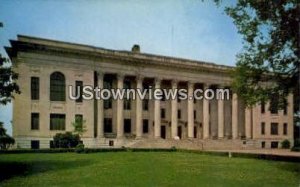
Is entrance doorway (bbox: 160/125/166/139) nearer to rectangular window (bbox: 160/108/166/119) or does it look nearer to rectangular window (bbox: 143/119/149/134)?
rectangular window (bbox: 160/108/166/119)

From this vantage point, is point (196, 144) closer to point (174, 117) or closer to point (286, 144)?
point (174, 117)

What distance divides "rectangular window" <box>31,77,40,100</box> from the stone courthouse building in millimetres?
31

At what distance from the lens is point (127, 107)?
1417 inches

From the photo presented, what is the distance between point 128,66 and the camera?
34.2 meters

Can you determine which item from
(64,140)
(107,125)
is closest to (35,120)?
(64,140)

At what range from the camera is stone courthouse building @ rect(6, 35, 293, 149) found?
27.4m

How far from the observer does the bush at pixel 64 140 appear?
2662 cm

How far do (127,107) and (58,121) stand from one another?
25.2 ft

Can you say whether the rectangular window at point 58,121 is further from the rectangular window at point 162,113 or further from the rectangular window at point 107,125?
the rectangular window at point 162,113

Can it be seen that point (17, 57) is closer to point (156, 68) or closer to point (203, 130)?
point (156, 68)

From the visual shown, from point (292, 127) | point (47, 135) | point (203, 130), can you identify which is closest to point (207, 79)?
point (203, 130)

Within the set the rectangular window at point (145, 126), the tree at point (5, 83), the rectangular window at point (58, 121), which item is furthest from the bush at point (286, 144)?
the tree at point (5, 83)

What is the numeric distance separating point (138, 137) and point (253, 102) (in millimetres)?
20111

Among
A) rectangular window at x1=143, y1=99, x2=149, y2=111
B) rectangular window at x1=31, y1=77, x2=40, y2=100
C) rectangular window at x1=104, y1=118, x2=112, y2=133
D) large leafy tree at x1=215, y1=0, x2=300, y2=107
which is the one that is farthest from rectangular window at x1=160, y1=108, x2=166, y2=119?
large leafy tree at x1=215, y1=0, x2=300, y2=107
